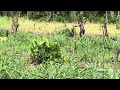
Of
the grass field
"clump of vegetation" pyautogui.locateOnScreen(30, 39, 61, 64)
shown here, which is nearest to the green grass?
the grass field

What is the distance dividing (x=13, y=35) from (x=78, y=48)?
8.84 feet

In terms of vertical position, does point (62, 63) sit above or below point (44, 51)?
below

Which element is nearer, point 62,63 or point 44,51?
point 62,63

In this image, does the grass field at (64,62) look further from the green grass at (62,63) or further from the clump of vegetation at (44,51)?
the clump of vegetation at (44,51)

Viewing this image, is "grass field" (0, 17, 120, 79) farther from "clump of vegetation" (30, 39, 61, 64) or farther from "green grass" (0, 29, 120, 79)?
"clump of vegetation" (30, 39, 61, 64)

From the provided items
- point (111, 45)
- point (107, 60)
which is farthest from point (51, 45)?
point (111, 45)

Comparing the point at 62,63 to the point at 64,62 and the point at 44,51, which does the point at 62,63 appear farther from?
the point at 44,51

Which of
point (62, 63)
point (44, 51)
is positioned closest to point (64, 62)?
point (62, 63)

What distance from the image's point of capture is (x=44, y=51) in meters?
5.95

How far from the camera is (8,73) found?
12.8 ft

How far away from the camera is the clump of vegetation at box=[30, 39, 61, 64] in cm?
589

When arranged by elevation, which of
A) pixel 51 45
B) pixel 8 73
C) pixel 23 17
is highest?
pixel 23 17

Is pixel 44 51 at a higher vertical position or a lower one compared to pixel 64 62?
higher
